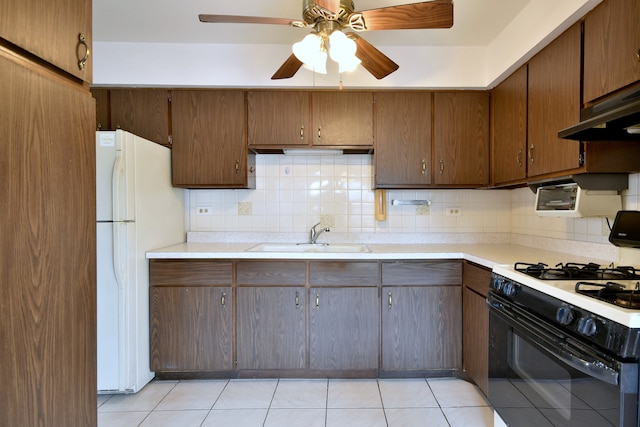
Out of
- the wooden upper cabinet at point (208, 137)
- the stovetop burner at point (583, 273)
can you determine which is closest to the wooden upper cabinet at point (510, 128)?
the stovetop burner at point (583, 273)

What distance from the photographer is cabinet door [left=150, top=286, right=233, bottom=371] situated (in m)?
2.15

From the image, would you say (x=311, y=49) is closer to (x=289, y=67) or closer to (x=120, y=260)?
(x=289, y=67)

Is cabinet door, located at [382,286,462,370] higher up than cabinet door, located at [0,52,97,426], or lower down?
lower down

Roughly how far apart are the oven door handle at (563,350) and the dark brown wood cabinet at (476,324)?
0.47 metres

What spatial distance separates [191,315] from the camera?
2158mm

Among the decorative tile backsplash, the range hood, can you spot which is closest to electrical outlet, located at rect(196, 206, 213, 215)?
the decorative tile backsplash

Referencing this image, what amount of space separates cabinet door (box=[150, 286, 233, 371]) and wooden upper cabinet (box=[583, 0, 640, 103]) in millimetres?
2279

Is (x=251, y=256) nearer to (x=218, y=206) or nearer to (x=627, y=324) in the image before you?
(x=218, y=206)

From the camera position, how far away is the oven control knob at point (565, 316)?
1065mm

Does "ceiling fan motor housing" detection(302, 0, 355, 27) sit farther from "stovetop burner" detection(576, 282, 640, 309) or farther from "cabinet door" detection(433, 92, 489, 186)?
"stovetop burner" detection(576, 282, 640, 309)

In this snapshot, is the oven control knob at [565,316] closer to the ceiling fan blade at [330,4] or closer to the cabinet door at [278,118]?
the ceiling fan blade at [330,4]

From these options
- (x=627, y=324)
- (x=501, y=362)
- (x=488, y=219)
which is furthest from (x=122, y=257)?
(x=488, y=219)

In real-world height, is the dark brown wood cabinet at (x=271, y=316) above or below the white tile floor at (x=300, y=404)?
above

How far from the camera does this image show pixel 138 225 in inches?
79.9
